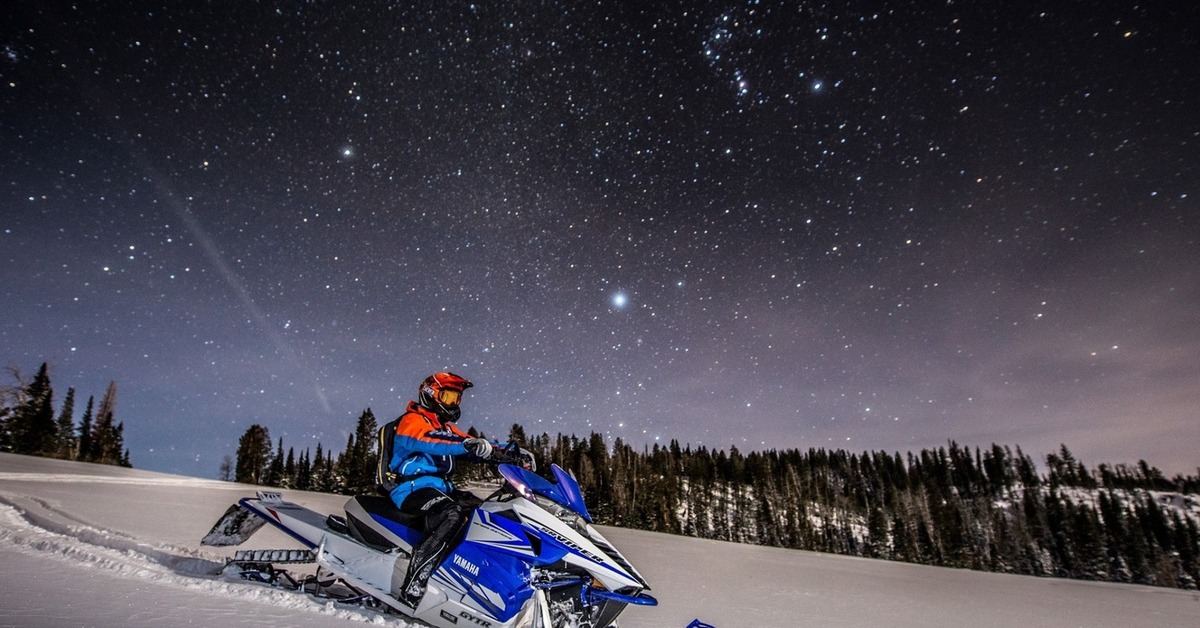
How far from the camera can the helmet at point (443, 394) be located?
5.10m

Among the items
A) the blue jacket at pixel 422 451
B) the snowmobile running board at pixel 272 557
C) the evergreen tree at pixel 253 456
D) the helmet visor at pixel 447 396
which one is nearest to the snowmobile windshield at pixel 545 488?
the blue jacket at pixel 422 451

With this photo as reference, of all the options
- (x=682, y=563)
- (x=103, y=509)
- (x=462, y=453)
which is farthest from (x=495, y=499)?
(x=682, y=563)

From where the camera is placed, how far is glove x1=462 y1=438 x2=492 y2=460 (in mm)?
4594

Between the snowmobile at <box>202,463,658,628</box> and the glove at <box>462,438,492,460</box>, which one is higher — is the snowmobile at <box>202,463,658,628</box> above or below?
below

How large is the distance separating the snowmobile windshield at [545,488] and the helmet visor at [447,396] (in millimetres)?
902

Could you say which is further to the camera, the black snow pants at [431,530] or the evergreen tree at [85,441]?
the evergreen tree at [85,441]

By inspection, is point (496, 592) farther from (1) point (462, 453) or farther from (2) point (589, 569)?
(1) point (462, 453)

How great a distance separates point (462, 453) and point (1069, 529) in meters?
118

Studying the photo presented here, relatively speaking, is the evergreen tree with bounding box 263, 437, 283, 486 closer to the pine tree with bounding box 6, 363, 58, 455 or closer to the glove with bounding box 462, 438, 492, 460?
the pine tree with bounding box 6, 363, 58, 455

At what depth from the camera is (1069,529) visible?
86562mm

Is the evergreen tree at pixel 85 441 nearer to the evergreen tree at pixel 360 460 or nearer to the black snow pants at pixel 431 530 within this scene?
the evergreen tree at pixel 360 460

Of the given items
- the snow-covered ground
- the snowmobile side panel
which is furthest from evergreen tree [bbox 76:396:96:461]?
the snowmobile side panel

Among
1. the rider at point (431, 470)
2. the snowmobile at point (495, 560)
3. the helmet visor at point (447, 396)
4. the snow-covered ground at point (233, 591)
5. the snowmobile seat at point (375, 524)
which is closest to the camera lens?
the snow-covered ground at point (233, 591)

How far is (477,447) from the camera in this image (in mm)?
4605
